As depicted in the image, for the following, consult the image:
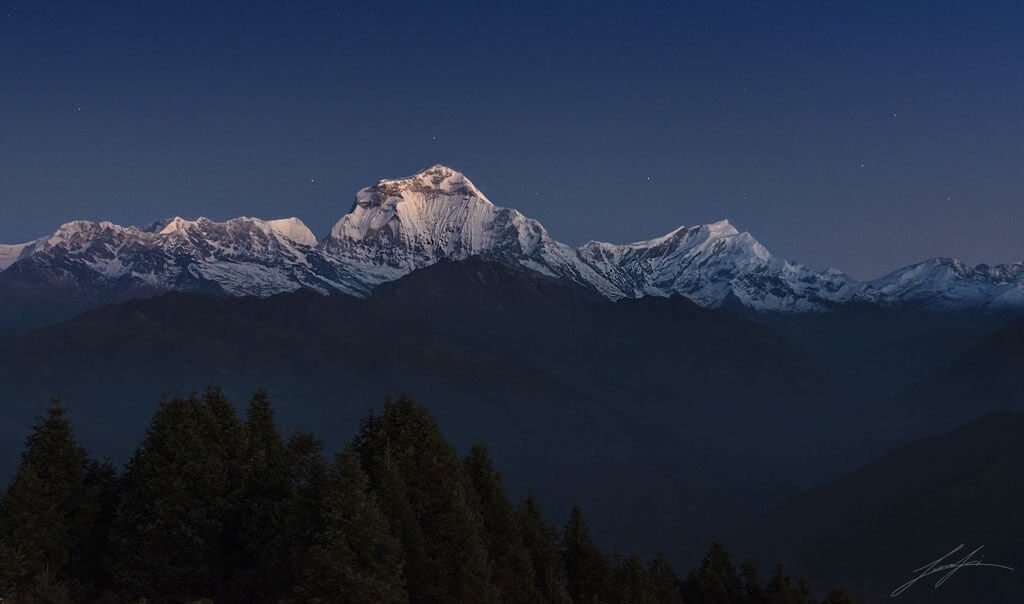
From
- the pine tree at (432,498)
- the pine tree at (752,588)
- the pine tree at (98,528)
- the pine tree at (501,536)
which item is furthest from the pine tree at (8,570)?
the pine tree at (752,588)

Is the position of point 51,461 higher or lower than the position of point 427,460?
higher

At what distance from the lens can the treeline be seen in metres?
65.1

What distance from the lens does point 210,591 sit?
253ft

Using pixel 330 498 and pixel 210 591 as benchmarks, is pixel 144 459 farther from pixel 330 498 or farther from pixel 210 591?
pixel 330 498

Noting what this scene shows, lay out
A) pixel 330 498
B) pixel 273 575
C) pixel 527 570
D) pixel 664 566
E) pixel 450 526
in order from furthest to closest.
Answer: pixel 664 566 < pixel 527 570 < pixel 450 526 < pixel 273 575 < pixel 330 498

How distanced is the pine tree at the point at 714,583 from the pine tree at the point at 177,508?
6527 cm

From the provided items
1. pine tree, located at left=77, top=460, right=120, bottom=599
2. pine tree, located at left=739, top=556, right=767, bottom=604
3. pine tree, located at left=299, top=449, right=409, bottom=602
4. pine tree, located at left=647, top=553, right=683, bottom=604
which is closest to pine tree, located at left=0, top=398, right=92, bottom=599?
pine tree, located at left=77, top=460, right=120, bottom=599

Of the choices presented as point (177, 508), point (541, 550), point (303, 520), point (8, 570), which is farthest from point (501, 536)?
point (8, 570)

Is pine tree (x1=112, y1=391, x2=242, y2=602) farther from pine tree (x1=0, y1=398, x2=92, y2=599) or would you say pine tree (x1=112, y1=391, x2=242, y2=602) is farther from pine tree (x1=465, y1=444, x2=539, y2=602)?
pine tree (x1=465, y1=444, x2=539, y2=602)

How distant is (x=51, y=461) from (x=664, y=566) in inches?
2781

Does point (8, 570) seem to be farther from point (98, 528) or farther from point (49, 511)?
point (98, 528)

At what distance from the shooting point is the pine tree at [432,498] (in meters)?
79.9

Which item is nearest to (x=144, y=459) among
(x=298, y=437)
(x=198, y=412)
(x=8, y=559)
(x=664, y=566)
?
(x=198, y=412)

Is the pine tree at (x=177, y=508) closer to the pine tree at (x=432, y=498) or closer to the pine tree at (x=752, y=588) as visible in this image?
the pine tree at (x=432, y=498)
